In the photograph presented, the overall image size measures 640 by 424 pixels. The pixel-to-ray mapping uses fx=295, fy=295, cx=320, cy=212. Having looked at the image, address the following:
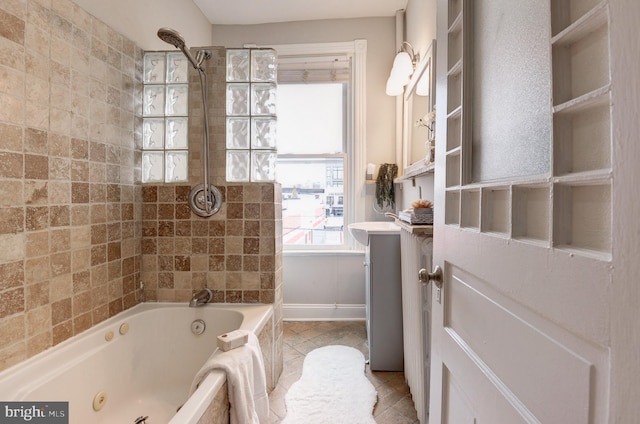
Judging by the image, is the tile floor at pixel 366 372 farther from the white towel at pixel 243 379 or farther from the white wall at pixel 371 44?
the white wall at pixel 371 44

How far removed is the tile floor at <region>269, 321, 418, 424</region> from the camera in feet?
5.25

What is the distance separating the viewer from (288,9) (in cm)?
263

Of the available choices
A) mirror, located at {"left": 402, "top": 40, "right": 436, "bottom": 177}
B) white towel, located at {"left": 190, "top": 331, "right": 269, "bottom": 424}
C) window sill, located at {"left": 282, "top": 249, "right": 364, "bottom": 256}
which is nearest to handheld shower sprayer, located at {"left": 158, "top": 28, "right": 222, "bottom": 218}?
white towel, located at {"left": 190, "top": 331, "right": 269, "bottom": 424}

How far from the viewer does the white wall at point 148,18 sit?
1.56 meters

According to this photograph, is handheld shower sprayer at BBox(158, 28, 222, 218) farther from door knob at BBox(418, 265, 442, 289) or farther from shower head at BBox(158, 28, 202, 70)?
door knob at BBox(418, 265, 442, 289)

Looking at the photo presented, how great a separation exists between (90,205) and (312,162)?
1.87m

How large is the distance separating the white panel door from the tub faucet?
1406mm

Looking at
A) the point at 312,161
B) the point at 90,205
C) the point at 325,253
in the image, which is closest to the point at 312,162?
the point at 312,161

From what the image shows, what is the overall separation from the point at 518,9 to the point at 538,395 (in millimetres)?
707

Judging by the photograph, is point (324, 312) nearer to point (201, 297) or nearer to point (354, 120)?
point (201, 297)

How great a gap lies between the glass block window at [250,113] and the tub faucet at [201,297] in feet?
2.31

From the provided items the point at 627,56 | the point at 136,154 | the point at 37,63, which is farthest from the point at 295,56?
the point at 627,56

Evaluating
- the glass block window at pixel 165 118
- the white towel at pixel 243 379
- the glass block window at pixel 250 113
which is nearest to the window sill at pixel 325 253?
the glass block window at pixel 250 113

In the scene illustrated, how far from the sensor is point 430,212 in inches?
58.7
